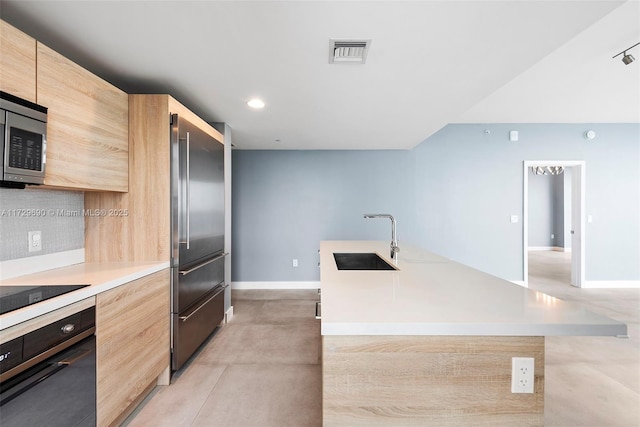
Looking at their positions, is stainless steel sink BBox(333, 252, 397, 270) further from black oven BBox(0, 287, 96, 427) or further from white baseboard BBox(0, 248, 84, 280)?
white baseboard BBox(0, 248, 84, 280)

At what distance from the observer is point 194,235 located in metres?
2.32

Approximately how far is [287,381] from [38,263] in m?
1.82

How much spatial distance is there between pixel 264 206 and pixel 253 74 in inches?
113

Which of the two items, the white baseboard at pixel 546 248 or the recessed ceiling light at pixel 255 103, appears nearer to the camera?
the recessed ceiling light at pixel 255 103

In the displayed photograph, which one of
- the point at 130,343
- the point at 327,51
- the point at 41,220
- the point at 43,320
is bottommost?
the point at 130,343

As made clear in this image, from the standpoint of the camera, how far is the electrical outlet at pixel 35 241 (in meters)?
1.72

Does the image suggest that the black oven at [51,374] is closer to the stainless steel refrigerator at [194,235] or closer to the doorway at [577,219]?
the stainless steel refrigerator at [194,235]

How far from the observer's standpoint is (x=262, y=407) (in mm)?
1848

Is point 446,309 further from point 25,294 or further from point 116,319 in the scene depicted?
point 25,294

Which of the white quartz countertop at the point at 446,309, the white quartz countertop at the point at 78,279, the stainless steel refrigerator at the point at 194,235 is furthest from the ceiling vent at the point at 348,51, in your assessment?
the white quartz countertop at the point at 78,279

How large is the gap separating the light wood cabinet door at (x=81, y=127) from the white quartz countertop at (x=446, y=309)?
158 cm

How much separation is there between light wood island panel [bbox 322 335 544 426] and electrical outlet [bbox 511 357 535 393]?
18 mm

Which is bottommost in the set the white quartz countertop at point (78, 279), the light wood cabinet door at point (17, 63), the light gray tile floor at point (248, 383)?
the light gray tile floor at point (248, 383)

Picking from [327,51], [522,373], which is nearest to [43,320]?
[522,373]
